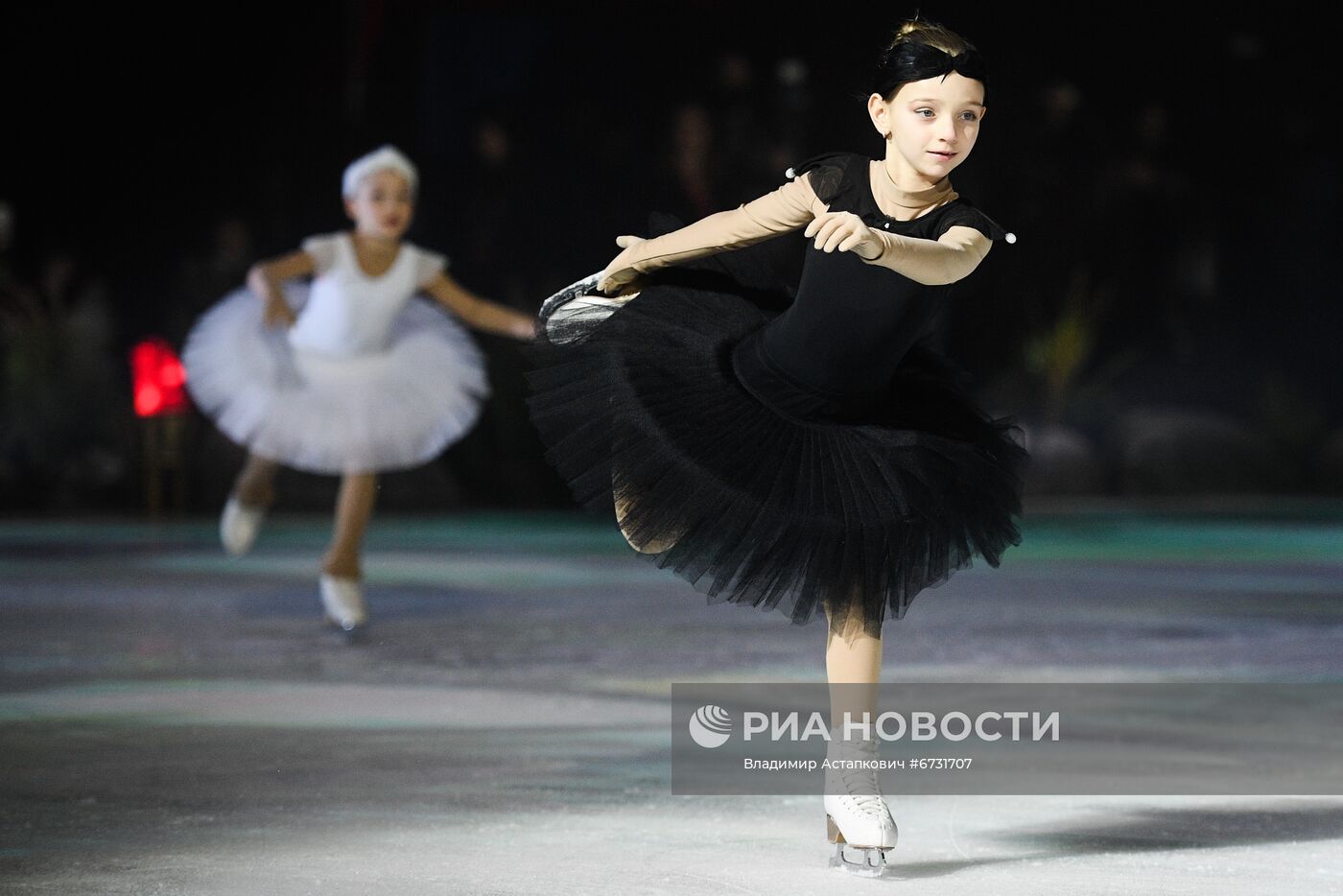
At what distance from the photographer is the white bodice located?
257 inches

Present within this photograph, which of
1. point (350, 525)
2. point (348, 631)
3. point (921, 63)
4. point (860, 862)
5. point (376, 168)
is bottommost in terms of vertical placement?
point (348, 631)

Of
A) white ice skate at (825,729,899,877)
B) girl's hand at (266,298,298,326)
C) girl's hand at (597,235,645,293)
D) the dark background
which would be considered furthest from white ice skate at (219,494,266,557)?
the dark background

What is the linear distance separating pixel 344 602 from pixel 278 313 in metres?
0.94

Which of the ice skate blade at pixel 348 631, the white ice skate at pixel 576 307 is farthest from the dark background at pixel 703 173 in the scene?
the white ice skate at pixel 576 307

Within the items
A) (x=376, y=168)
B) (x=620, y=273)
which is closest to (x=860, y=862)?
(x=620, y=273)

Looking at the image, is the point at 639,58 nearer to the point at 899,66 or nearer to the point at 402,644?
the point at 402,644

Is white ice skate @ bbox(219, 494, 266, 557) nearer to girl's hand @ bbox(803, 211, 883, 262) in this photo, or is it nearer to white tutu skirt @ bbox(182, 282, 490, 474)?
white tutu skirt @ bbox(182, 282, 490, 474)

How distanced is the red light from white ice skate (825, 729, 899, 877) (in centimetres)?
1013

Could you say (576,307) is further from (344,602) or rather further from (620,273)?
(344,602)

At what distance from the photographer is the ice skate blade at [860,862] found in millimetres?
3156

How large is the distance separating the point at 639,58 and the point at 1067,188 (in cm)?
328

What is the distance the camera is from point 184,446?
1342cm

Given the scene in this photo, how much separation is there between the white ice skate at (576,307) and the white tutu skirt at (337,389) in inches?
106

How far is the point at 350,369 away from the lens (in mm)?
6676
